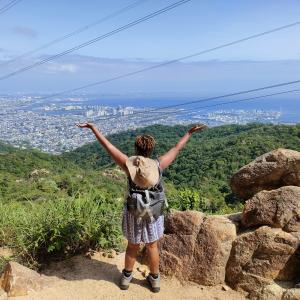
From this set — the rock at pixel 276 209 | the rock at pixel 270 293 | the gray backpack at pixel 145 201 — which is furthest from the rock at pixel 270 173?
the gray backpack at pixel 145 201

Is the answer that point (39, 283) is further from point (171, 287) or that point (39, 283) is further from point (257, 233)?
point (257, 233)

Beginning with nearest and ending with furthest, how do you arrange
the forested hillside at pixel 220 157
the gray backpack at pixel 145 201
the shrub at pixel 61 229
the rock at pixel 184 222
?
the gray backpack at pixel 145 201 → the rock at pixel 184 222 → the shrub at pixel 61 229 → the forested hillside at pixel 220 157

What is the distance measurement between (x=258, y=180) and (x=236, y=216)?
60 centimetres

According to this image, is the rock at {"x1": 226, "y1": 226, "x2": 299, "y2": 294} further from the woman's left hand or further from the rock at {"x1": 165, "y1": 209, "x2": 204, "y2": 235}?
Result: the woman's left hand

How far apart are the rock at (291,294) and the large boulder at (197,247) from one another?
0.86 m

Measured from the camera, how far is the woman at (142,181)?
459cm

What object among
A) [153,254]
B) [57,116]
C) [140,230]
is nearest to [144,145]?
[140,230]

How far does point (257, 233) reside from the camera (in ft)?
17.1

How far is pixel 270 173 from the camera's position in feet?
19.1

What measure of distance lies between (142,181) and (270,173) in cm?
214

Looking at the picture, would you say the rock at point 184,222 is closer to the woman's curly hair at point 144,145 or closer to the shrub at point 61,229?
the shrub at point 61,229

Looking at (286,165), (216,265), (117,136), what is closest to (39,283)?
(216,265)

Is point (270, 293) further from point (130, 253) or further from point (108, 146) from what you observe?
point (108, 146)

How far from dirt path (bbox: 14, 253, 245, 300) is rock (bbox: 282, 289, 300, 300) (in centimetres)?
58
